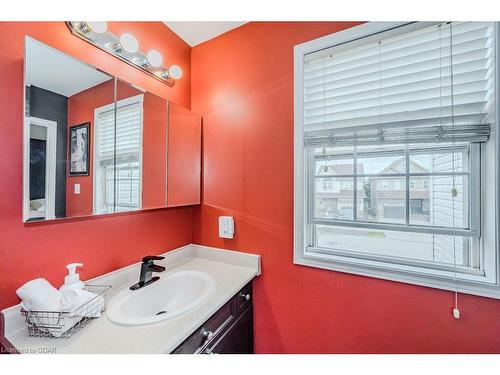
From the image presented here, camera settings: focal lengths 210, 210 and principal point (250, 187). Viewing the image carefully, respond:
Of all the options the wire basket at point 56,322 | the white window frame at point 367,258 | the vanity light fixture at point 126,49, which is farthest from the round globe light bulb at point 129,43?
the wire basket at point 56,322

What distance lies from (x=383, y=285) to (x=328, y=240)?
1.03 ft

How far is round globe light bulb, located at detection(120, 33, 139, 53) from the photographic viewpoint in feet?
3.38

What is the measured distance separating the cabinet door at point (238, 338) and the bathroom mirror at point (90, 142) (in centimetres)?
74

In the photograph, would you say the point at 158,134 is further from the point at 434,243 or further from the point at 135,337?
the point at 434,243

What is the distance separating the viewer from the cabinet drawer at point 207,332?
2.41 feet

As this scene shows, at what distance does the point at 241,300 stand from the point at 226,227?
43 centimetres

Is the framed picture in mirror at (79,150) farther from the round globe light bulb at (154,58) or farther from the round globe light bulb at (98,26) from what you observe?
the round globe light bulb at (154,58)

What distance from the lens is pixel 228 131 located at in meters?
1.36

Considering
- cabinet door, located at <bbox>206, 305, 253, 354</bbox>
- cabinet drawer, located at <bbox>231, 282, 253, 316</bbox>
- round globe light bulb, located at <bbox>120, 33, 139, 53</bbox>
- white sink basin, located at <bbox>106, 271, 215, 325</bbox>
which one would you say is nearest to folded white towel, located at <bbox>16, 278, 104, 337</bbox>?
white sink basin, located at <bbox>106, 271, 215, 325</bbox>

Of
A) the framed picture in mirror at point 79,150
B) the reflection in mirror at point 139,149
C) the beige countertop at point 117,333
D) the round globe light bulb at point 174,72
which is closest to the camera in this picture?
the beige countertop at point 117,333

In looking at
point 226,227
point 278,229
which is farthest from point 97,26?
point 278,229

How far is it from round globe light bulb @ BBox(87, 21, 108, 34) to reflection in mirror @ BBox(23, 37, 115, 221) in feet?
0.59

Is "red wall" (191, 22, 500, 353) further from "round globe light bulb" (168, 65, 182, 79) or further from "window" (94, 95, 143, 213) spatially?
"window" (94, 95, 143, 213)

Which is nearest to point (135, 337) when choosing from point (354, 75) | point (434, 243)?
point (434, 243)
